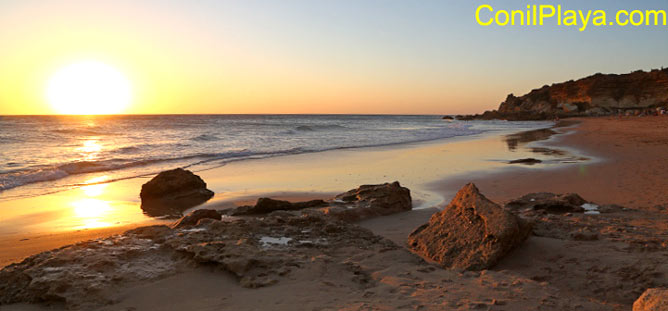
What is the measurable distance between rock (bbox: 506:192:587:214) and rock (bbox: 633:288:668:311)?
128 inches

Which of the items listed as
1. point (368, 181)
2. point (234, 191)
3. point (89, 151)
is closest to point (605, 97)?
point (368, 181)

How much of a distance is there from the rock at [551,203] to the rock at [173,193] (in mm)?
5850

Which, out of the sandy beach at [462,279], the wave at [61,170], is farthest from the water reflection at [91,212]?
the wave at [61,170]

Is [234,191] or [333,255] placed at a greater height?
[333,255]

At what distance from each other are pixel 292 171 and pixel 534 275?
A: 30.6 ft

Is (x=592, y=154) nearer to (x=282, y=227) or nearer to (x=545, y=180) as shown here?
(x=545, y=180)

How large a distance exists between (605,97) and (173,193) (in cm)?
8165

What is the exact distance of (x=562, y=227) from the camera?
4770 mm

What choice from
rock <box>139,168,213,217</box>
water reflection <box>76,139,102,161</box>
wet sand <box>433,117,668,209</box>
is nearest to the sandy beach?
wet sand <box>433,117,668,209</box>

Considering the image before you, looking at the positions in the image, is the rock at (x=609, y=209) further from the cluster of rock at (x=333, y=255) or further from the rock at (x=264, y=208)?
the rock at (x=264, y=208)

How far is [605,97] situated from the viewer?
71688 millimetres

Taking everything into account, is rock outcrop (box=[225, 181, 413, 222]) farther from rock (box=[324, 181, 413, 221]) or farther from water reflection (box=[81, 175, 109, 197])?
water reflection (box=[81, 175, 109, 197])

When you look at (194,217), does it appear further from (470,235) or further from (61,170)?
(61,170)

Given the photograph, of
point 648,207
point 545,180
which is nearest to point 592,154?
point 545,180
